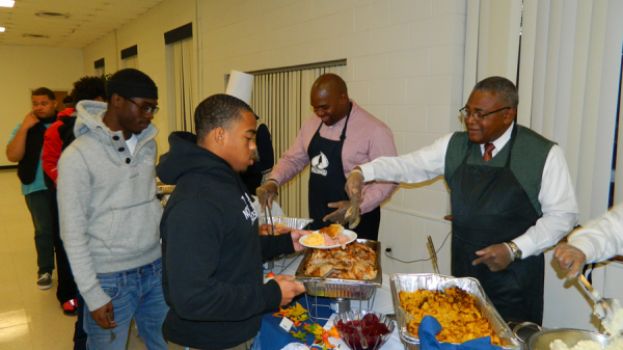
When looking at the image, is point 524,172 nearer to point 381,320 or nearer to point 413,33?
point 381,320

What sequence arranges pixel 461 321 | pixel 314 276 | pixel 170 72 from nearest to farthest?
pixel 461 321 < pixel 314 276 < pixel 170 72

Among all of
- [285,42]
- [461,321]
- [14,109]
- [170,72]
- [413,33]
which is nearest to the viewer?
[461,321]

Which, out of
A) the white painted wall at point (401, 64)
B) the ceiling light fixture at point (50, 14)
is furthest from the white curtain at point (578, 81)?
the ceiling light fixture at point (50, 14)

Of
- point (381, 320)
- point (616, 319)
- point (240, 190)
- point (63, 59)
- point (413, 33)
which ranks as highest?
point (63, 59)

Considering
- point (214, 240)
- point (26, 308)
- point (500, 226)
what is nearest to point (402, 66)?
point (500, 226)

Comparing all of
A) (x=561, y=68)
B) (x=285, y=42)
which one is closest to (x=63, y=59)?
(x=285, y=42)

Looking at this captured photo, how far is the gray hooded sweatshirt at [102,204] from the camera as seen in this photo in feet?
5.11

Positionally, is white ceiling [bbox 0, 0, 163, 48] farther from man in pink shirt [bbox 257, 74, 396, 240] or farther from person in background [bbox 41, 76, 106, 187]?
man in pink shirt [bbox 257, 74, 396, 240]

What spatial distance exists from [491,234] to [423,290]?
0.45 meters

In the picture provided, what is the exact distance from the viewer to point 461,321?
4.23 feet

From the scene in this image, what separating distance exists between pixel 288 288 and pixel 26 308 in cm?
302

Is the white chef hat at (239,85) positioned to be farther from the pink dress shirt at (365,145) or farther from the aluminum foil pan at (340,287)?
the aluminum foil pan at (340,287)

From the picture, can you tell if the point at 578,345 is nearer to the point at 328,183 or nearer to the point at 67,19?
the point at 328,183

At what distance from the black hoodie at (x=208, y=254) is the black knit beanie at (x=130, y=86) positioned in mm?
447
